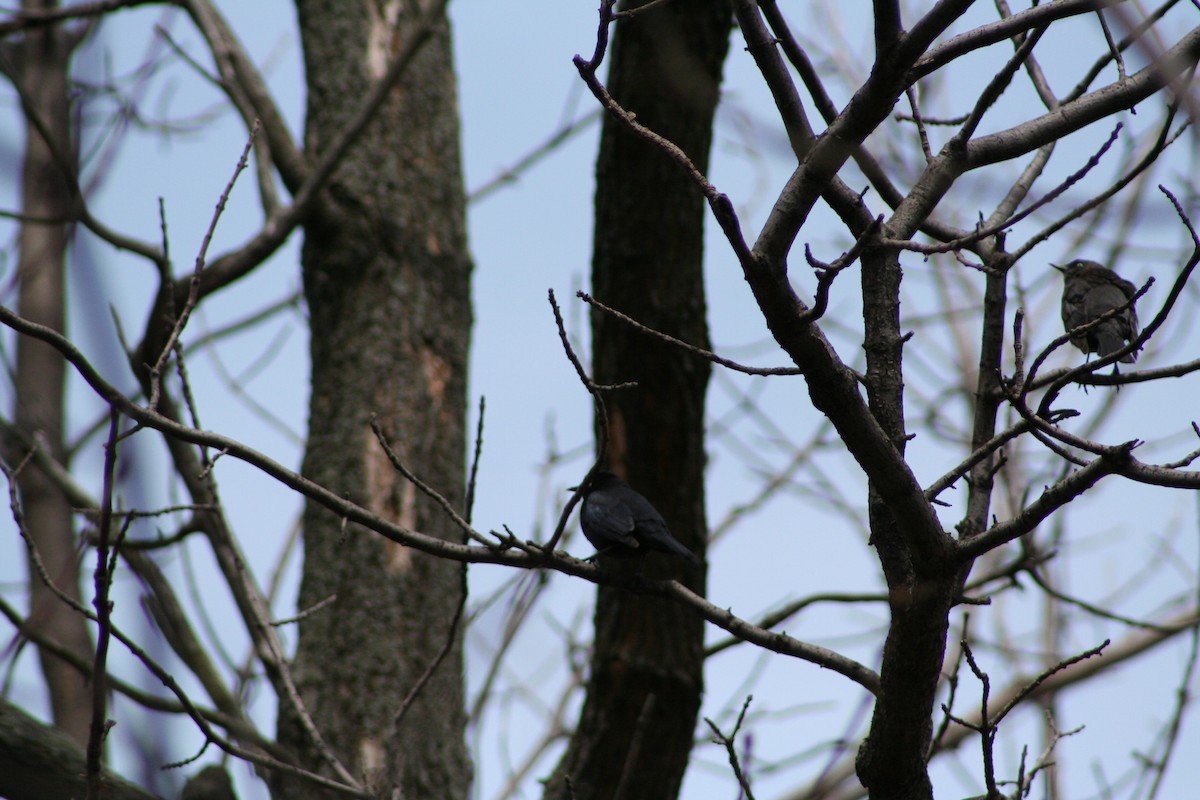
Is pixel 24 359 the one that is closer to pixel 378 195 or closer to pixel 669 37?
pixel 378 195

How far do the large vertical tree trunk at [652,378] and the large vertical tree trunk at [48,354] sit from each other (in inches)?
60.7

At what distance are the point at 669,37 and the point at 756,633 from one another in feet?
6.51

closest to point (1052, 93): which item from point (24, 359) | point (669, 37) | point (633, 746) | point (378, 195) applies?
point (669, 37)

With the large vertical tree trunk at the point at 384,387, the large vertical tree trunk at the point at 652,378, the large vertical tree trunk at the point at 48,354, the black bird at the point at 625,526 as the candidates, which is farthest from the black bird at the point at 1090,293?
the large vertical tree trunk at the point at 48,354

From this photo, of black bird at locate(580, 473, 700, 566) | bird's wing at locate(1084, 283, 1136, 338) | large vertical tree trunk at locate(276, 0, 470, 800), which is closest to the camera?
black bird at locate(580, 473, 700, 566)

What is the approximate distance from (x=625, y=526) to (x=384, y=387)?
4.17 feet

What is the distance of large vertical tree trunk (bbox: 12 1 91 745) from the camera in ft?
4.04

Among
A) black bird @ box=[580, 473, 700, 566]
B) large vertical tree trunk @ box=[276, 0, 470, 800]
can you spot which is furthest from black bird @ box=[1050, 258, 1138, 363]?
large vertical tree trunk @ box=[276, 0, 470, 800]

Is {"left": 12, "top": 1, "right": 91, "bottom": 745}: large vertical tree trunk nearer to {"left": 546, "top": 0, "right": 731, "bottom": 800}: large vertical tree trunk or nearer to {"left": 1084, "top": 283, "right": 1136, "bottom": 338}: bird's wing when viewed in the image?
{"left": 546, "top": 0, "right": 731, "bottom": 800}: large vertical tree trunk

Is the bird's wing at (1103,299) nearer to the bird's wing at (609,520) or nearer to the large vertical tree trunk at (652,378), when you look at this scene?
the large vertical tree trunk at (652,378)

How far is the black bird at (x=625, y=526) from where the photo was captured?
3332mm

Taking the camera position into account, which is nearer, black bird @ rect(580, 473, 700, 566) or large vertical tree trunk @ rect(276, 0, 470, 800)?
black bird @ rect(580, 473, 700, 566)

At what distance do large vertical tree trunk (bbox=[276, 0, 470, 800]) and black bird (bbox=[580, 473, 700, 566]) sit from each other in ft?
2.79

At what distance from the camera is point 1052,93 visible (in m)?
2.95
